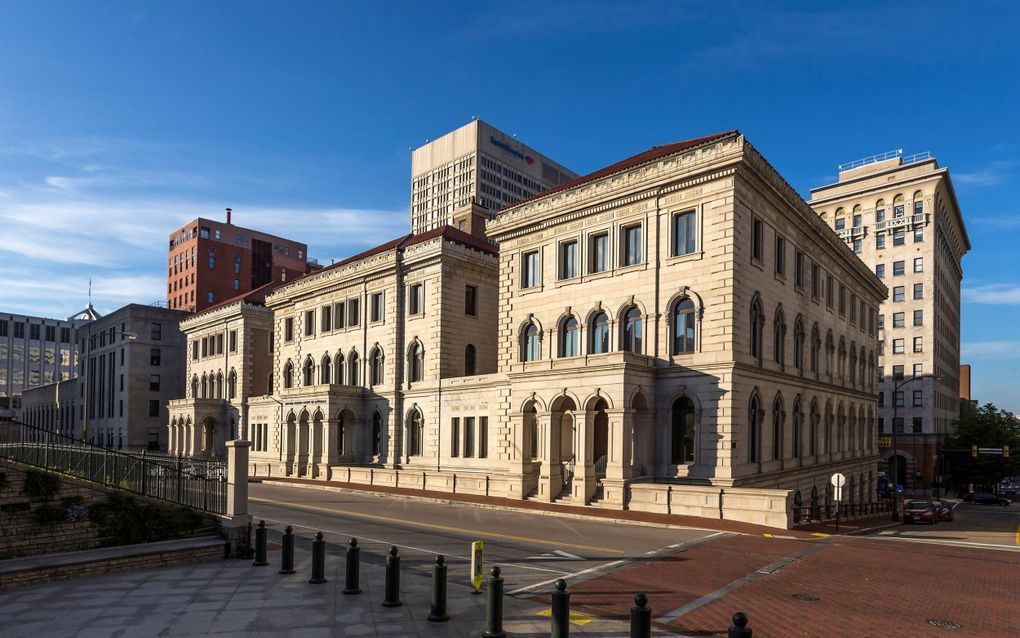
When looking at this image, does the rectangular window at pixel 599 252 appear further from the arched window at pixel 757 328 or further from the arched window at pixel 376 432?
the arched window at pixel 376 432

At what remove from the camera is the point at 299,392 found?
162 ft

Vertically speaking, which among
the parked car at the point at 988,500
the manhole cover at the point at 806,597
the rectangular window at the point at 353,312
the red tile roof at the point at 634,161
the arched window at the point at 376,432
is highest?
the red tile roof at the point at 634,161

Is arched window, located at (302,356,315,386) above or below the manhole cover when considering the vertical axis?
above

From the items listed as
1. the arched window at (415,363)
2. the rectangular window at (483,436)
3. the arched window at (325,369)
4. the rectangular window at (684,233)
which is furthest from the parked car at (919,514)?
the arched window at (325,369)

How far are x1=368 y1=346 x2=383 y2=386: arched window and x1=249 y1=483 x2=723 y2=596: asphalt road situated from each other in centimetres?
1651

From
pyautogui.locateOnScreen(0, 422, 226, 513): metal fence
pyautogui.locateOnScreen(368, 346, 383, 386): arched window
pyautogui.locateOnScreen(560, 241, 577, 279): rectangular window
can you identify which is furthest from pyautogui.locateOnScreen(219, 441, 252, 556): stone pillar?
pyautogui.locateOnScreen(368, 346, 383, 386): arched window

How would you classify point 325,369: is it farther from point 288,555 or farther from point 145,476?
point 288,555

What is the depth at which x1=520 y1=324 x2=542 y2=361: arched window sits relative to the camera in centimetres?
3716

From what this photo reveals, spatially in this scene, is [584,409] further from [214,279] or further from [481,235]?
[214,279]

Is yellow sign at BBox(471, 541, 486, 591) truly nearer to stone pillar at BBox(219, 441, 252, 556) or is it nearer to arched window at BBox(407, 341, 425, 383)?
stone pillar at BBox(219, 441, 252, 556)

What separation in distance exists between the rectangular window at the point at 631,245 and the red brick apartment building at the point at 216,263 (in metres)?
72.4

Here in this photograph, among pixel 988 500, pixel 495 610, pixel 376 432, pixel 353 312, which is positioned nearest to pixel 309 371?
pixel 353 312

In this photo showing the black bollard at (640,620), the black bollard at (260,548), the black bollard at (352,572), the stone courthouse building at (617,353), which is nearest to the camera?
the black bollard at (640,620)

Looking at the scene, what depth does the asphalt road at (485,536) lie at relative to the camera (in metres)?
16.4
